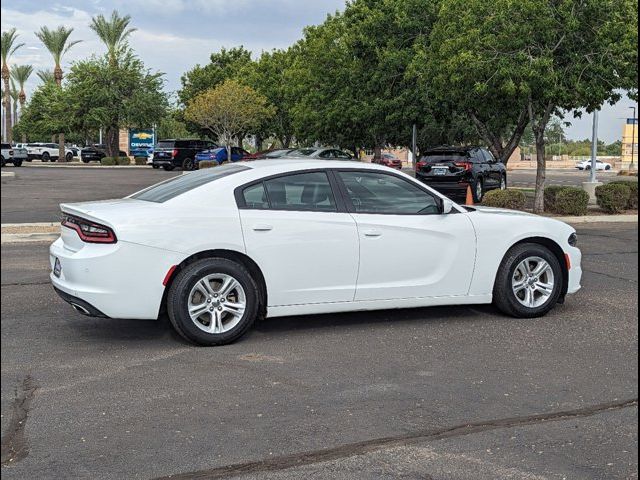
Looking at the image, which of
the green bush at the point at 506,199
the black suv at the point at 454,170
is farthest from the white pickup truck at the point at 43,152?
the green bush at the point at 506,199

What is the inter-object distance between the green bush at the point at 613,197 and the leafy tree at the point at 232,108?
28981 millimetres

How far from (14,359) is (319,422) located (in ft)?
8.39

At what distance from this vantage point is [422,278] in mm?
6633

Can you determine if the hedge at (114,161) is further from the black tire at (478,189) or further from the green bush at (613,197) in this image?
the green bush at (613,197)

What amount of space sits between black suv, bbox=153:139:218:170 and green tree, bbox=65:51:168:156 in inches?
537

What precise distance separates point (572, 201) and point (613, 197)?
1377mm

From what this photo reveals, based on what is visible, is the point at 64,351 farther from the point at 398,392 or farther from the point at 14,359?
the point at 398,392

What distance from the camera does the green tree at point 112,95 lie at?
2192 inches

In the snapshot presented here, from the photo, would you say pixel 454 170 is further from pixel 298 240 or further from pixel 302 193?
pixel 298 240

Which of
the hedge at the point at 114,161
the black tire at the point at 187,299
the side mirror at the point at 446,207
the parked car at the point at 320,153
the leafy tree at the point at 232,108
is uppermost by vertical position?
the leafy tree at the point at 232,108

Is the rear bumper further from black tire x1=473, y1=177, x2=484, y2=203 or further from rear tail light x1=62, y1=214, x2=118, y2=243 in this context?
black tire x1=473, y1=177, x2=484, y2=203

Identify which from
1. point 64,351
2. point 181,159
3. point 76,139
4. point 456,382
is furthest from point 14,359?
point 76,139

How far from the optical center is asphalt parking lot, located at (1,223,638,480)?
384 cm

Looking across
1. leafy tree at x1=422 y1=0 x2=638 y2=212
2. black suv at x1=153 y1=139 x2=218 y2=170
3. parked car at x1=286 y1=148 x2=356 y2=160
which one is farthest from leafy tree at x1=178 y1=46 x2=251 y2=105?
leafy tree at x1=422 y1=0 x2=638 y2=212
